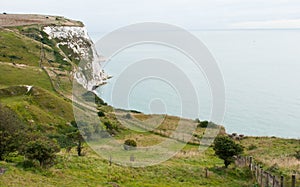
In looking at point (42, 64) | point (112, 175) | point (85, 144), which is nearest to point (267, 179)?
point (112, 175)

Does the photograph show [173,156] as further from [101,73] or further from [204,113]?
[101,73]

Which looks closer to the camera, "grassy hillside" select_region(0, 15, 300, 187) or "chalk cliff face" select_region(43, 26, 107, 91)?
"grassy hillside" select_region(0, 15, 300, 187)

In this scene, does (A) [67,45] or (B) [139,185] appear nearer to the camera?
(B) [139,185]

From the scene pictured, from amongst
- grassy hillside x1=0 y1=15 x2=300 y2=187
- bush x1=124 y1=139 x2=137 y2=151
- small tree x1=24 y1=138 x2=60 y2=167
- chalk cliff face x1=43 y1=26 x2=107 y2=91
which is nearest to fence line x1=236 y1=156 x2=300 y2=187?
grassy hillside x1=0 y1=15 x2=300 y2=187

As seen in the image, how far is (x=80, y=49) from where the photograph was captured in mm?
113000

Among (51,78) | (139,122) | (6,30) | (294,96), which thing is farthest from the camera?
(294,96)

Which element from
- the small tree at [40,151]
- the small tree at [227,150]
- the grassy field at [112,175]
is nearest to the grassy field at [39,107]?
the grassy field at [112,175]

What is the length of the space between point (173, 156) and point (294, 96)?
87770mm

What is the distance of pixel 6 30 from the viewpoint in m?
95.1

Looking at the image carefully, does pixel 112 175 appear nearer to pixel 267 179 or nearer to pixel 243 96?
pixel 267 179

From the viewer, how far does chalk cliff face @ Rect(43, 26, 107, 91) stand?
103m

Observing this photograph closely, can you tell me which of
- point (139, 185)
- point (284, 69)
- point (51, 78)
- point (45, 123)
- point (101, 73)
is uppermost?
point (284, 69)

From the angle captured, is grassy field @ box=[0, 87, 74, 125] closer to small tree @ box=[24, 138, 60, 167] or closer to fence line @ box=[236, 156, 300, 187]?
small tree @ box=[24, 138, 60, 167]

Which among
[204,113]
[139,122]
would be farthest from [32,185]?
[204,113]
